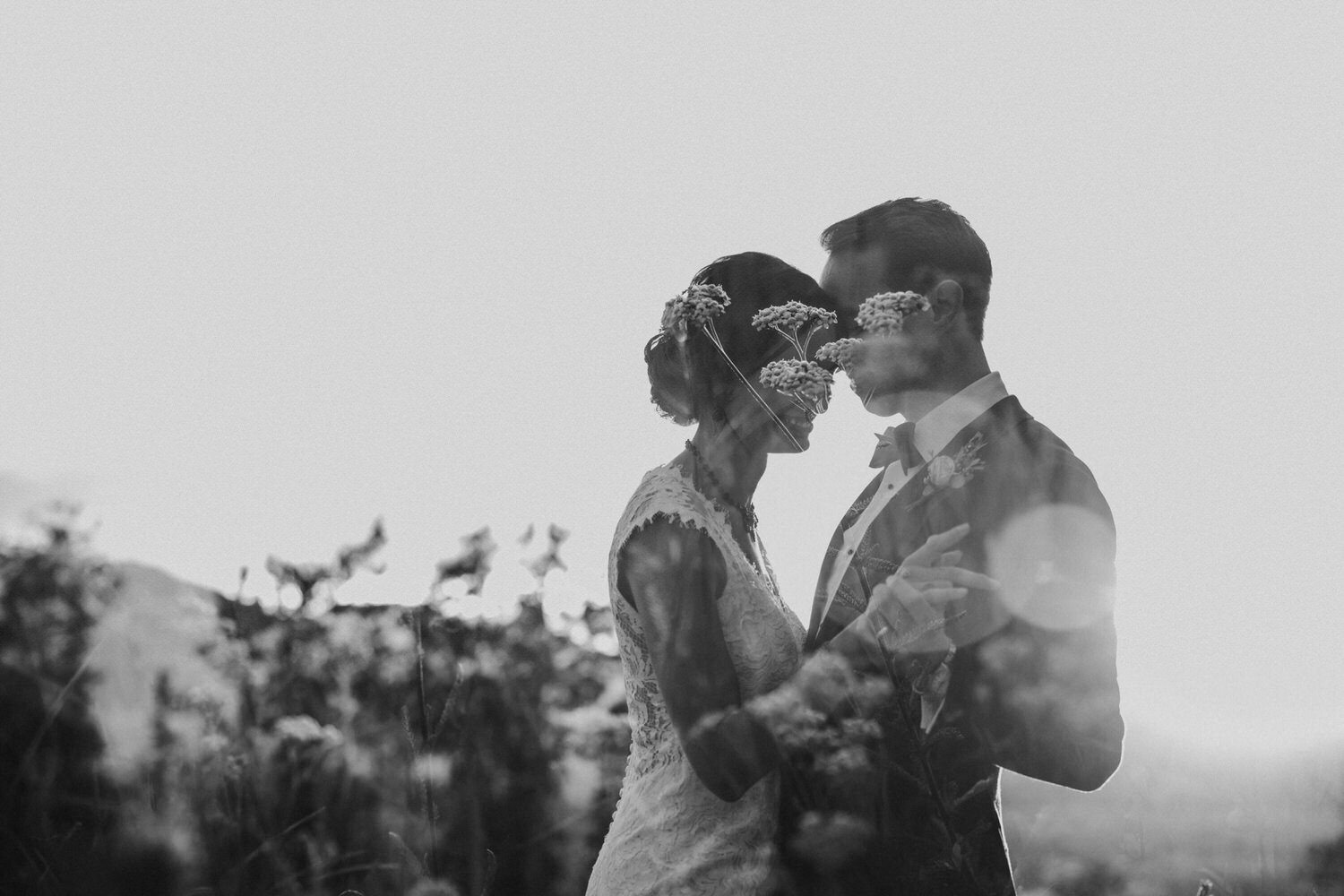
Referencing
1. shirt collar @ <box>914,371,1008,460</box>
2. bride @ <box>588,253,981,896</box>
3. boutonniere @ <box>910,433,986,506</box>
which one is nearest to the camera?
boutonniere @ <box>910,433,986,506</box>

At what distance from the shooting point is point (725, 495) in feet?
11.1

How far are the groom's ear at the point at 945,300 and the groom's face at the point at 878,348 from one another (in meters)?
0.06

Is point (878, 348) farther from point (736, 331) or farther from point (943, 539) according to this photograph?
point (943, 539)

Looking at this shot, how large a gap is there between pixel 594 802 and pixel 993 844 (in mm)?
3540

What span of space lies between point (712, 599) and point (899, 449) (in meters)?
0.58

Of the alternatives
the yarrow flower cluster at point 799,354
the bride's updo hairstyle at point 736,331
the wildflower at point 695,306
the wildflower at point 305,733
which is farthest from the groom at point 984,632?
the wildflower at point 305,733

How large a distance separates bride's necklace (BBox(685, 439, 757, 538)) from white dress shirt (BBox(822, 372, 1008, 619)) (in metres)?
0.45

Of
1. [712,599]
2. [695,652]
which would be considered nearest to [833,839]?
[695,652]

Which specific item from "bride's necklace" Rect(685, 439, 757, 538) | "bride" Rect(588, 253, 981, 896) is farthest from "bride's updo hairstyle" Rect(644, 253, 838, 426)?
"bride's necklace" Rect(685, 439, 757, 538)

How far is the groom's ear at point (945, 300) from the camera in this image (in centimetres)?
304

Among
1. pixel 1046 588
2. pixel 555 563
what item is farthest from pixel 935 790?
pixel 555 563

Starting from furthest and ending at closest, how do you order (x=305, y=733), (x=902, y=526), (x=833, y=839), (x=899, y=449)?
(x=305, y=733) < (x=899, y=449) < (x=902, y=526) < (x=833, y=839)

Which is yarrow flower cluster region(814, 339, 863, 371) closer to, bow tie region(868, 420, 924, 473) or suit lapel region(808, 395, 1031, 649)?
bow tie region(868, 420, 924, 473)

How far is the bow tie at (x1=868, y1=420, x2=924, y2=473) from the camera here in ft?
9.55
